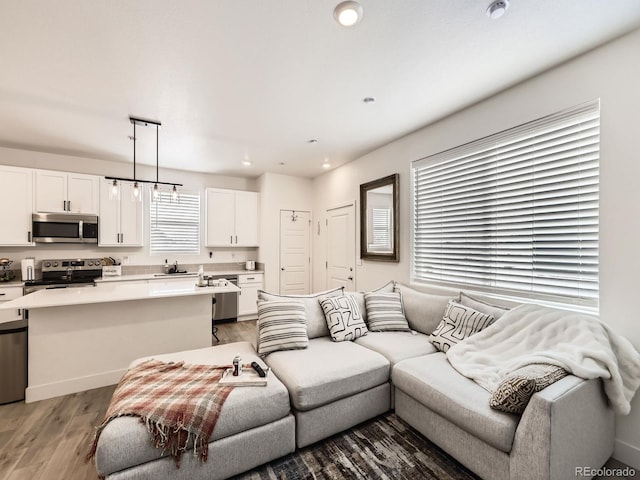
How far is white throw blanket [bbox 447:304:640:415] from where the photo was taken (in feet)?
5.56

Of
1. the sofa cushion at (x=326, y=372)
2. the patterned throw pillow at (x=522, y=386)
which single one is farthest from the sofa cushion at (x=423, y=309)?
the patterned throw pillow at (x=522, y=386)

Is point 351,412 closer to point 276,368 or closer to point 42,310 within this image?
point 276,368

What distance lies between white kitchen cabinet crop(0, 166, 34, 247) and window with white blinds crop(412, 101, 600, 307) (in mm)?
5437

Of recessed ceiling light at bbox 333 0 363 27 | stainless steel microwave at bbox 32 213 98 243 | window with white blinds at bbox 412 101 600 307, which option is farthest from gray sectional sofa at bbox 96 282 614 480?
stainless steel microwave at bbox 32 213 98 243

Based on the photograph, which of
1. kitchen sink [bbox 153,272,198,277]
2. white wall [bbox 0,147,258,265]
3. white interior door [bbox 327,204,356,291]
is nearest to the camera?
white wall [bbox 0,147,258,265]

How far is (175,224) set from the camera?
533 centimetres

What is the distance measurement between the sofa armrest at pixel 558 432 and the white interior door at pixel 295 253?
14.7ft

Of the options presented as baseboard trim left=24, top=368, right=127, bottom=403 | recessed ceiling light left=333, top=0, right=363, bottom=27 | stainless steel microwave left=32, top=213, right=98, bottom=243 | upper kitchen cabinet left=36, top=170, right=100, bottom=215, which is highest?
recessed ceiling light left=333, top=0, right=363, bottom=27

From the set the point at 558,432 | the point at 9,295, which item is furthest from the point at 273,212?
the point at 558,432

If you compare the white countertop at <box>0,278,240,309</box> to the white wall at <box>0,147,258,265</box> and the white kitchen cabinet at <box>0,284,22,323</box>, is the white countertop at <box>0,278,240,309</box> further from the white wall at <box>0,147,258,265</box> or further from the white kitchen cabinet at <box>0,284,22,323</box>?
the white wall at <box>0,147,258,265</box>

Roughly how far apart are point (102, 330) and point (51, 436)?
0.96 m

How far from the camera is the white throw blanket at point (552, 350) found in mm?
1693

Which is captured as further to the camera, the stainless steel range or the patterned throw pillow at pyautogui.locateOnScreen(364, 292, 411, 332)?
the stainless steel range

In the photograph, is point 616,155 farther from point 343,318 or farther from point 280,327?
point 280,327
